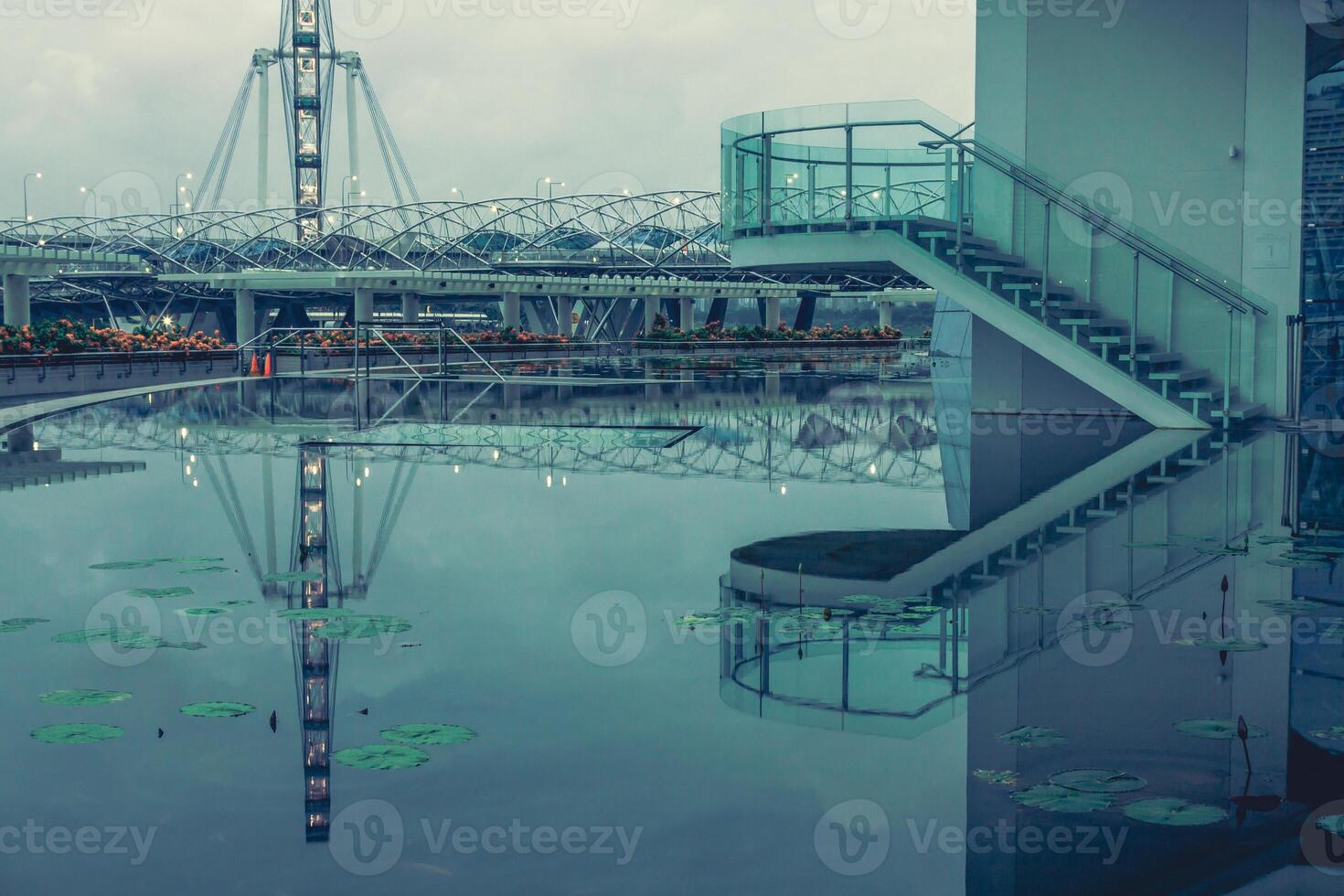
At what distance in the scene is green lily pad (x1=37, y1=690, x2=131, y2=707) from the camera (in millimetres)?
6621

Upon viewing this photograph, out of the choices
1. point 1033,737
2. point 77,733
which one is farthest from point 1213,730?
point 77,733

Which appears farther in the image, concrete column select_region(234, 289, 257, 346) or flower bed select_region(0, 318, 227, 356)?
concrete column select_region(234, 289, 257, 346)

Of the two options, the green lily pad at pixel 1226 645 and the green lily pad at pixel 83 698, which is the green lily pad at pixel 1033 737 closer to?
the green lily pad at pixel 1226 645

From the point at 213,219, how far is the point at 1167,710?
431 feet

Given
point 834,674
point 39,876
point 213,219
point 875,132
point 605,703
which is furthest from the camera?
point 213,219

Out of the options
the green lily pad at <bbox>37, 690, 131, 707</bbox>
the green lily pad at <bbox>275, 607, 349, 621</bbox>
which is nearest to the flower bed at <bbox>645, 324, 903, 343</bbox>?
the green lily pad at <bbox>275, 607, 349, 621</bbox>

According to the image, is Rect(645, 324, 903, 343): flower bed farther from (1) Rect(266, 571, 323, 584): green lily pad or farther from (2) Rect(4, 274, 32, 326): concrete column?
(1) Rect(266, 571, 323, 584): green lily pad

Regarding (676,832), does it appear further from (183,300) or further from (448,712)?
(183,300)

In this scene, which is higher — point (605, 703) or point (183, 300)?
point (183, 300)

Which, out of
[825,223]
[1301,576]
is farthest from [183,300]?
[1301,576]

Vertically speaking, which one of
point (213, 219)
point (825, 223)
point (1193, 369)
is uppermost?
point (213, 219)

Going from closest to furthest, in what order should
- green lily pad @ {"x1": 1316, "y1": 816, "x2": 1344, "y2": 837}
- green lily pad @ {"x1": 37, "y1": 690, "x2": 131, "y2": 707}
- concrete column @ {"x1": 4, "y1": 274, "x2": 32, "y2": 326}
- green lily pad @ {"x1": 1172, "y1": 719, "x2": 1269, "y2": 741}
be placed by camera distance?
green lily pad @ {"x1": 1316, "y1": 816, "x2": 1344, "y2": 837}
green lily pad @ {"x1": 1172, "y1": 719, "x2": 1269, "y2": 741}
green lily pad @ {"x1": 37, "y1": 690, "x2": 131, "y2": 707}
concrete column @ {"x1": 4, "y1": 274, "x2": 32, "y2": 326}

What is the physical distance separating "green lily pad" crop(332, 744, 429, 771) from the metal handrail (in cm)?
1660

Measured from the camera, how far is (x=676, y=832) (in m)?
5.11
